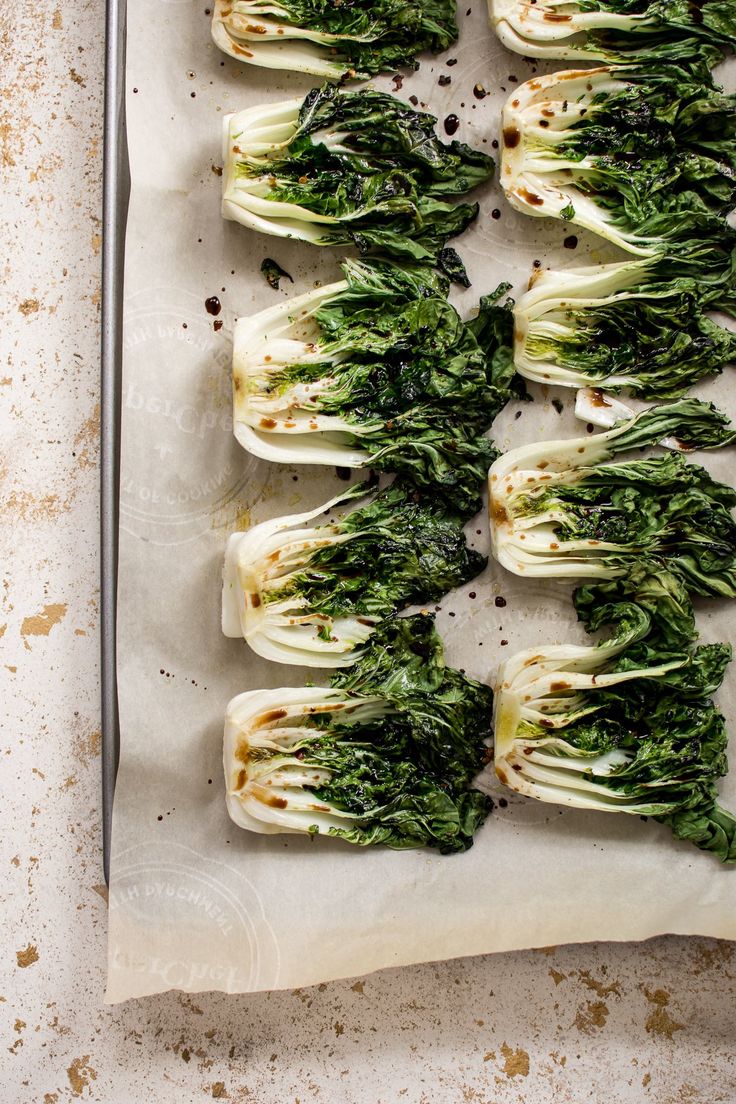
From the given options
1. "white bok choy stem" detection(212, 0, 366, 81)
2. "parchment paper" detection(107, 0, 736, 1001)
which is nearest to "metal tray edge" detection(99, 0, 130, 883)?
"parchment paper" detection(107, 0, 736, 1001)

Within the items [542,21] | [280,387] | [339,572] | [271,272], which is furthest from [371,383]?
[542,21]

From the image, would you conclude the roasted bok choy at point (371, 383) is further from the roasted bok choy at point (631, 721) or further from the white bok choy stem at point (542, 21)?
the white bok choy stem at point (542, 21)

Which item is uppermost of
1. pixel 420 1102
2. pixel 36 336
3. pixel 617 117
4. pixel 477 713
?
pixel 617 117

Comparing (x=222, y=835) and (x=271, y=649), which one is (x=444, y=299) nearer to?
(x=271, y=649)

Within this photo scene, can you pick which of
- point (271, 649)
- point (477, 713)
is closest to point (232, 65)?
point (271, 649)

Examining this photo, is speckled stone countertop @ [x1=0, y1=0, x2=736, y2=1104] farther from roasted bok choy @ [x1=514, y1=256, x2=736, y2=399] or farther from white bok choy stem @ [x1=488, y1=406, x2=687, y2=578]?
roasted bok choy @ [x1=514, y1=256, x2=736, y2=399]

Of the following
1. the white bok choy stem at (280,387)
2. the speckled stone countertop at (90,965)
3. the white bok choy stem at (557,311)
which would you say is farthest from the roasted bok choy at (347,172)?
the speckled stone countertop at (90,965)

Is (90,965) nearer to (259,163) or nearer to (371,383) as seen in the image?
(371,383)
